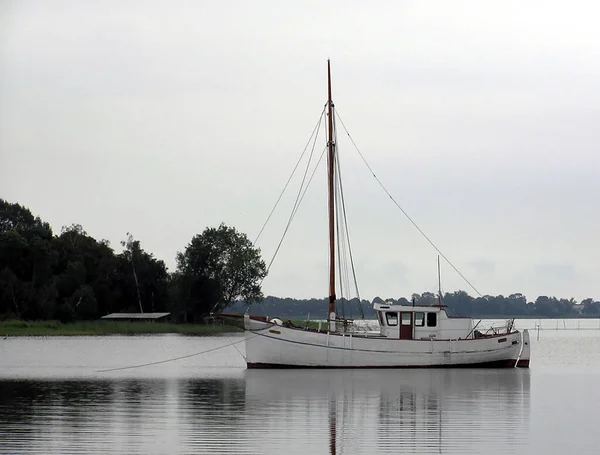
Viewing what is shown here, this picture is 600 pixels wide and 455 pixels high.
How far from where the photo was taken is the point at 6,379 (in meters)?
44.8

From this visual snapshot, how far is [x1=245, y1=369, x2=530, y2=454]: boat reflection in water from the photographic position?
2570 cm

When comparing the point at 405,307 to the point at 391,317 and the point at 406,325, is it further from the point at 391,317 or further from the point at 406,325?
the point at 406,325

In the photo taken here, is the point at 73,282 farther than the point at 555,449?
Yes

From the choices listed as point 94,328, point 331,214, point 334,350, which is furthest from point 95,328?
point 334,350

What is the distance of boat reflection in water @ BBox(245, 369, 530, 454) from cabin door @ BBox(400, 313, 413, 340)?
2.96 m

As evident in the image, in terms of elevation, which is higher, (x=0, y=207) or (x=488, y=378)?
(x=0, y=207)

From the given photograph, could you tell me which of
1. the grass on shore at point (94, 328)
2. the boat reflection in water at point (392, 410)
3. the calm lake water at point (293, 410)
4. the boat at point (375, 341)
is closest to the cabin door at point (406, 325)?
the boat at point (375, 341)

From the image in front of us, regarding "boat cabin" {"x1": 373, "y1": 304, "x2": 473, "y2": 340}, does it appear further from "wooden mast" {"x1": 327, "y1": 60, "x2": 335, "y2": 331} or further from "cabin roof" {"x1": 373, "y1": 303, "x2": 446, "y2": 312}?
"wooden mast" {"x1": 327, "y1": 60, "x2": 335, "y2": 331}

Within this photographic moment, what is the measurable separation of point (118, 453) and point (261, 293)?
423 feet

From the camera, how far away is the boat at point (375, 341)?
52406 mm

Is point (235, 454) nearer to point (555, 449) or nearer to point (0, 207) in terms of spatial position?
point (555, 449)

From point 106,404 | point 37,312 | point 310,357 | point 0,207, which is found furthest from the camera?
point 0,207

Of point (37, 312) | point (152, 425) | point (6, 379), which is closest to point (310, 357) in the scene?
point (6, 379)

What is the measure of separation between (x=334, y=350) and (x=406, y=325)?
159 inches
